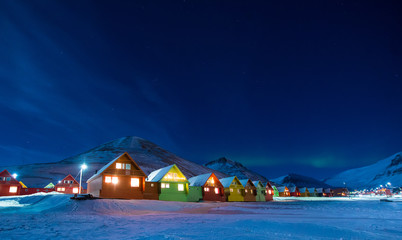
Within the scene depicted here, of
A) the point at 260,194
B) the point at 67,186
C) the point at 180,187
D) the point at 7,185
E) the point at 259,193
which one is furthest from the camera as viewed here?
the point at 260,194

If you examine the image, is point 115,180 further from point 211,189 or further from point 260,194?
point 260,194

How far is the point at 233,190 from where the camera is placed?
2810 inches

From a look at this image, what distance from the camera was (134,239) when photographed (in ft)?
34.2

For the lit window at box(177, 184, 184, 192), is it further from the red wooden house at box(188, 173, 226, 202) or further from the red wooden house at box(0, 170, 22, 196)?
the red wooden house at box(0, 170, 22, 196)

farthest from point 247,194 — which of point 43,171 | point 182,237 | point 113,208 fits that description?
point 43,171

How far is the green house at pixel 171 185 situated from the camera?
50594 mm

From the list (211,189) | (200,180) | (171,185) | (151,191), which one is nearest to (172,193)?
(171,185)

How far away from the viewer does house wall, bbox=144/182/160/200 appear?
4864 cm

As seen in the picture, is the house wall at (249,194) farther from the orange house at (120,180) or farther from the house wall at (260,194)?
the orange house at (120,180)

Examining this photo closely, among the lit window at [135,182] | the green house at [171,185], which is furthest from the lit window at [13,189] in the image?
the lit window at [135,182]

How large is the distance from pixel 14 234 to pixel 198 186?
5508cm

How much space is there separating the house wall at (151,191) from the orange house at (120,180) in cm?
427

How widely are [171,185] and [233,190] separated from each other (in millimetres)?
26372

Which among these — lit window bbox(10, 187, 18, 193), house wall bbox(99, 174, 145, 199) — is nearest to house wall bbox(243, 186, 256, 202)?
house wall bbox(99, 174, 145, 199)
